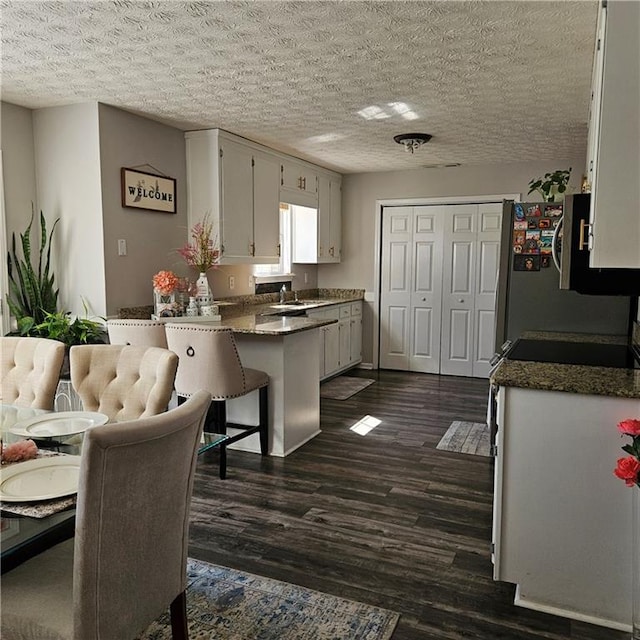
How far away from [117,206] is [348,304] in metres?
3.17

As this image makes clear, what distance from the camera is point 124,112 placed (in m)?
3.94

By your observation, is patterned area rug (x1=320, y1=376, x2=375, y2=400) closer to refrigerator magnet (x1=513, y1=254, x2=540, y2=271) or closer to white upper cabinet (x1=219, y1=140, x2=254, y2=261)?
white upper cabinet (x1=219, y1=140, x2=254, y2=261)

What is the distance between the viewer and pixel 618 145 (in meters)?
1.84

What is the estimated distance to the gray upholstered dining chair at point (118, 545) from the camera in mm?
1266

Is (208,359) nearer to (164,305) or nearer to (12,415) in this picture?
(164,305)

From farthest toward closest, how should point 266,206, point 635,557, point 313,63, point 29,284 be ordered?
point 266,206 → point 29,284 → point 313,63 → point 635,557

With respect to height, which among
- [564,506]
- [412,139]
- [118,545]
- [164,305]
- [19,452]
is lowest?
[564,506]

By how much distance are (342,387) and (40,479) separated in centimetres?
445

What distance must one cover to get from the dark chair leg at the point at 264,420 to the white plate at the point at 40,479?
2.11 metres

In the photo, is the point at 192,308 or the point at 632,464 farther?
the point at 192,308

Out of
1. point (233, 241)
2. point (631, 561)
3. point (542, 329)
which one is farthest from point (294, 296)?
point (631, 561)

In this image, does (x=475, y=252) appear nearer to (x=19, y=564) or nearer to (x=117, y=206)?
(x=117, y=206)

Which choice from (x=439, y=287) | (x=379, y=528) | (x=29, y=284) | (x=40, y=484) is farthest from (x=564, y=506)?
(x=439, y=287)

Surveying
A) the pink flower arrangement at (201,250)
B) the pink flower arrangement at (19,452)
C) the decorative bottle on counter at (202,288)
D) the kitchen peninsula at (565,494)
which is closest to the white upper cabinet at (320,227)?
the pink flower arrangement at (201,250)
